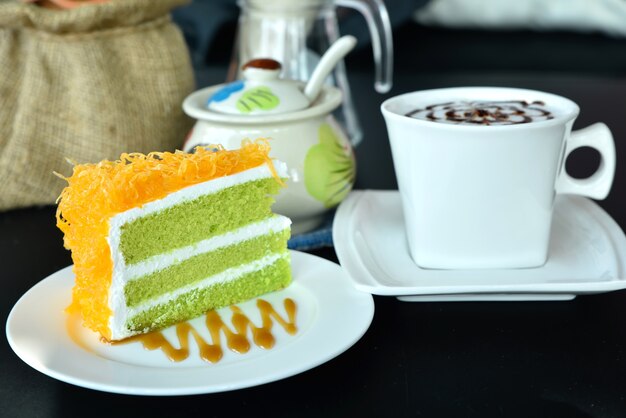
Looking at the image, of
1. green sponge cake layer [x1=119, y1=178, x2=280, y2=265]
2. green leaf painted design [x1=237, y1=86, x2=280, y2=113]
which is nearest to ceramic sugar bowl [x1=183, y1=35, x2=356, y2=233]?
green leaf painted design [x1=237, y1=86, x2=280, y2=113]

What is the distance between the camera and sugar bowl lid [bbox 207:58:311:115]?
3.26 ft

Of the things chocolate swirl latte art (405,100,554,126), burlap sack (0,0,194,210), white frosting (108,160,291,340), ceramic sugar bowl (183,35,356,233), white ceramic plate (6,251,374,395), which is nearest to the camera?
white ceramic plate (6,251,374,395)

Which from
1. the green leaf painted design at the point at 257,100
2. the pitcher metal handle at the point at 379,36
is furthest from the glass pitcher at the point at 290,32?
the green leaf painted design at the point at 257,100

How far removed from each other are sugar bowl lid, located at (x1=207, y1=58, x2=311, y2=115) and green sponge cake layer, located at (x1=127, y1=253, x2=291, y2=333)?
196 millimetres

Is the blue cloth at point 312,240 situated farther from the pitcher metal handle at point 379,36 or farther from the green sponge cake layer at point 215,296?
the pitcher metal handle at point 379,36

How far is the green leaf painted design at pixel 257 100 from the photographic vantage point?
0.99 meters

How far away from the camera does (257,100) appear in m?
1.00

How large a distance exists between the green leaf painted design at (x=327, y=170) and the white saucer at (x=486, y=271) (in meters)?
0.02

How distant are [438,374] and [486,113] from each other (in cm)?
30

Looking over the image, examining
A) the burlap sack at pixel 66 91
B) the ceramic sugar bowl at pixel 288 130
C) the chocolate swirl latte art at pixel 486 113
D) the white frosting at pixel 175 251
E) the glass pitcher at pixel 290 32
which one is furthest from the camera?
the glass pitcher at pixel 290 32

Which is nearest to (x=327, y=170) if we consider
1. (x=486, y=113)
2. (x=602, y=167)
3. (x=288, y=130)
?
(x=288, y=130)

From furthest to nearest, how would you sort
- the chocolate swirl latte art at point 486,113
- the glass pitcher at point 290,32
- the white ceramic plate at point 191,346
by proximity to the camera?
the glass pitcher at point 290,32, the chocolate swirl latte art at point 486,113, the white ceramic plate at point 191,346

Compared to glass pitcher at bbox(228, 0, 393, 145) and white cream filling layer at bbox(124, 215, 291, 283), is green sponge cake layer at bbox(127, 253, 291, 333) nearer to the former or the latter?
white cream filling layer at bbox(124, 215, 291, 283)

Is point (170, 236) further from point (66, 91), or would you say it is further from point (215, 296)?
point (66, 91)
